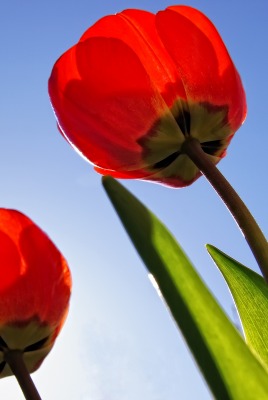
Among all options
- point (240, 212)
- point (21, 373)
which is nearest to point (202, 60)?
point (240, 212)

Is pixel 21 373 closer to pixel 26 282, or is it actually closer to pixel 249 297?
pixel 26 282

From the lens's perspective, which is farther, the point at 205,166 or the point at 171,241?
the point at 205,166

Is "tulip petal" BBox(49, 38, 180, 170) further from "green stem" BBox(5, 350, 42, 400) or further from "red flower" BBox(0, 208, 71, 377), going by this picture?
"green stem" BBox(5, 350, 42, 400)

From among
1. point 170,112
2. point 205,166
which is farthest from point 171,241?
point 170,112

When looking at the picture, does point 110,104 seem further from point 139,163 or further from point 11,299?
point 11,299

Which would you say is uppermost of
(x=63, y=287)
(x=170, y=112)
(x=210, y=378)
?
(x=170, y=112)

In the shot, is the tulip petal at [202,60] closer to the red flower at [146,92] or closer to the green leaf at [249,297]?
the red flower at [146,92]

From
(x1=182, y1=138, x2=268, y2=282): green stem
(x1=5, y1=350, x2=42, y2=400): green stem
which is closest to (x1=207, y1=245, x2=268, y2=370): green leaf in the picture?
(x1=182, y1=138, x2=268, y2=282): green stem
